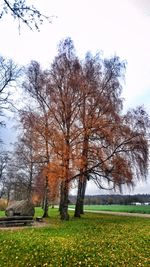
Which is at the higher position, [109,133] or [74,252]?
[109,133]

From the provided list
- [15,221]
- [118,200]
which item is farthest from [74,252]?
[118,200]

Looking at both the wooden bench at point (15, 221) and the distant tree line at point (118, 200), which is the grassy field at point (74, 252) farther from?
the distant tree line at point (118, 200)

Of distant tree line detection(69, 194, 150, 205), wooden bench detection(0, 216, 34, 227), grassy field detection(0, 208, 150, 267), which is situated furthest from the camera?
distant tree line detection(69, 194, 150, 205)

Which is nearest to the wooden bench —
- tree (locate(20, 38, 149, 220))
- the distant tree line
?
tree (locate(20, 38, 149, 220))

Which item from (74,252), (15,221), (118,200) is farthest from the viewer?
(118,200)

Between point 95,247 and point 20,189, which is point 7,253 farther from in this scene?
point 20,189

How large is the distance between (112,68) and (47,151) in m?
9.28

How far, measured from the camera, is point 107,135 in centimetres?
2841

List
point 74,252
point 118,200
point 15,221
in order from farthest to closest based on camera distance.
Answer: point 118,200 → point 15,221 → point 74,252

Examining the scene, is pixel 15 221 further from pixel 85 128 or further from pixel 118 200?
pixel 118 200

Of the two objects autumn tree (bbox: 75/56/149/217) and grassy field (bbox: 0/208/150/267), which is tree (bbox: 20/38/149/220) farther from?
grassy field (bbox: 0/208/150/267)

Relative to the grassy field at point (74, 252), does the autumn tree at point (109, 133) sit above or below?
above

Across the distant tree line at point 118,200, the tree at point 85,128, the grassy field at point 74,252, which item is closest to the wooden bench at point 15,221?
the tree at point 85,128

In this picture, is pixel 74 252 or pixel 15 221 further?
pixel 15 221
